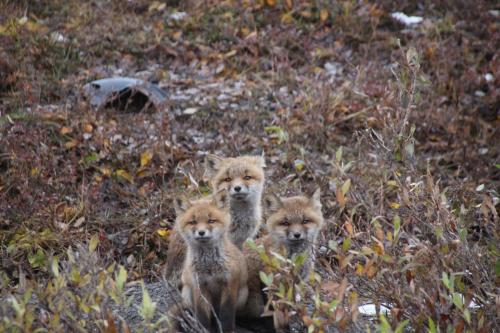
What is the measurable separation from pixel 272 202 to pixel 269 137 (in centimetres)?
430

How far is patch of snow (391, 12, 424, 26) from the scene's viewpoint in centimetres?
1297

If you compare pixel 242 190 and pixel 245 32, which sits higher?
pixel 245 32

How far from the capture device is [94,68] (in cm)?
1145

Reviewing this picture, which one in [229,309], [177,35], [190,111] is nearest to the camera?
[229,309]

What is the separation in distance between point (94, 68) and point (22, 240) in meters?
4.42

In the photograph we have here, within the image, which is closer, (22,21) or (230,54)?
(22,21)

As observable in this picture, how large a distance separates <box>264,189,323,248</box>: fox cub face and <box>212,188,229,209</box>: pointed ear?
333mm

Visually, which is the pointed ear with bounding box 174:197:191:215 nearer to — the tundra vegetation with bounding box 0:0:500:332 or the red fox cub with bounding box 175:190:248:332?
the red fox cub with bounding box 175:190:248:332

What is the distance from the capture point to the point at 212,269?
550cm

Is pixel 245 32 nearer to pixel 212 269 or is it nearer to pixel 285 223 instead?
pixel 285 223

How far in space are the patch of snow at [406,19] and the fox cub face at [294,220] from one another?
788cm

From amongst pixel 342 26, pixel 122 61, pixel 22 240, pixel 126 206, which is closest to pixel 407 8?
pixel 342 26

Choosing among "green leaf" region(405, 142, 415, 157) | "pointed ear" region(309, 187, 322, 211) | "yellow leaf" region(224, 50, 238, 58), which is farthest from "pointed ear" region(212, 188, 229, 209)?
"yellow leaf" region(224, 50, 238, 58)

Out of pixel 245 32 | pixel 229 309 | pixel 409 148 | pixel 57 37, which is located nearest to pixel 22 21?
pixel 57 37
